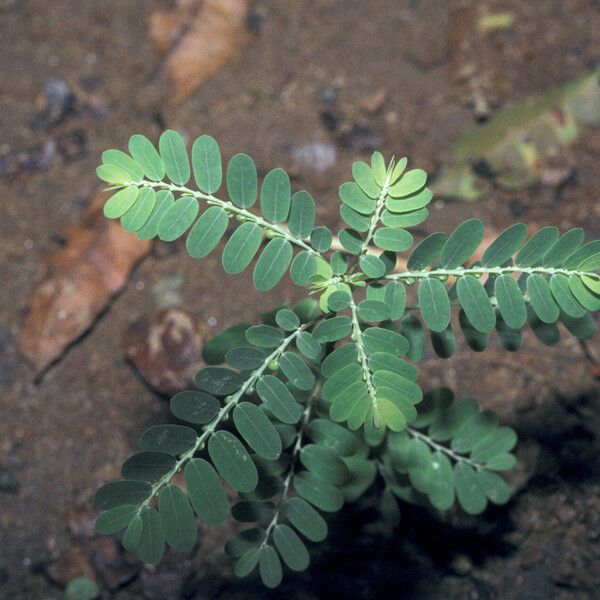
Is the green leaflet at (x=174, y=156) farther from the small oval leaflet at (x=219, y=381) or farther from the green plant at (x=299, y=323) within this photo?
the small oval leaflet at (x=219, y=381)

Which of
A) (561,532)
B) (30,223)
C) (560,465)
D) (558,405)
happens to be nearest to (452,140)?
(558,405)

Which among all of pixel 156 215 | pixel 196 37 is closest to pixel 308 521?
pixel 156 215

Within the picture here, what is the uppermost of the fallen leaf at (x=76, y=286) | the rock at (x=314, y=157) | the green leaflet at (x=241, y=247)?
the green leaflet at (x=241, y=247)

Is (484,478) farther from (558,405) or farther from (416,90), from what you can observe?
(416,90)

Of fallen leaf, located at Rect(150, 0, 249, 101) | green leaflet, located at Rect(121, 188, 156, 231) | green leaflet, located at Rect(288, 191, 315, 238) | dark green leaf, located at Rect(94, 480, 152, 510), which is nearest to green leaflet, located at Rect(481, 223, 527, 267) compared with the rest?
green leaflet, located at Rect(288, 191, 315, 238)

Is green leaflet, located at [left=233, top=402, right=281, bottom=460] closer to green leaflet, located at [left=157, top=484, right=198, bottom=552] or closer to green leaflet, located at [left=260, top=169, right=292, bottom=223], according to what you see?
green leaflet, located at [left=157, top=484, right=198, bottom=552]

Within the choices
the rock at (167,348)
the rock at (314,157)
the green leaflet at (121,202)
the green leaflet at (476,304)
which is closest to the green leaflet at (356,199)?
the green leaflet at (476,304)
